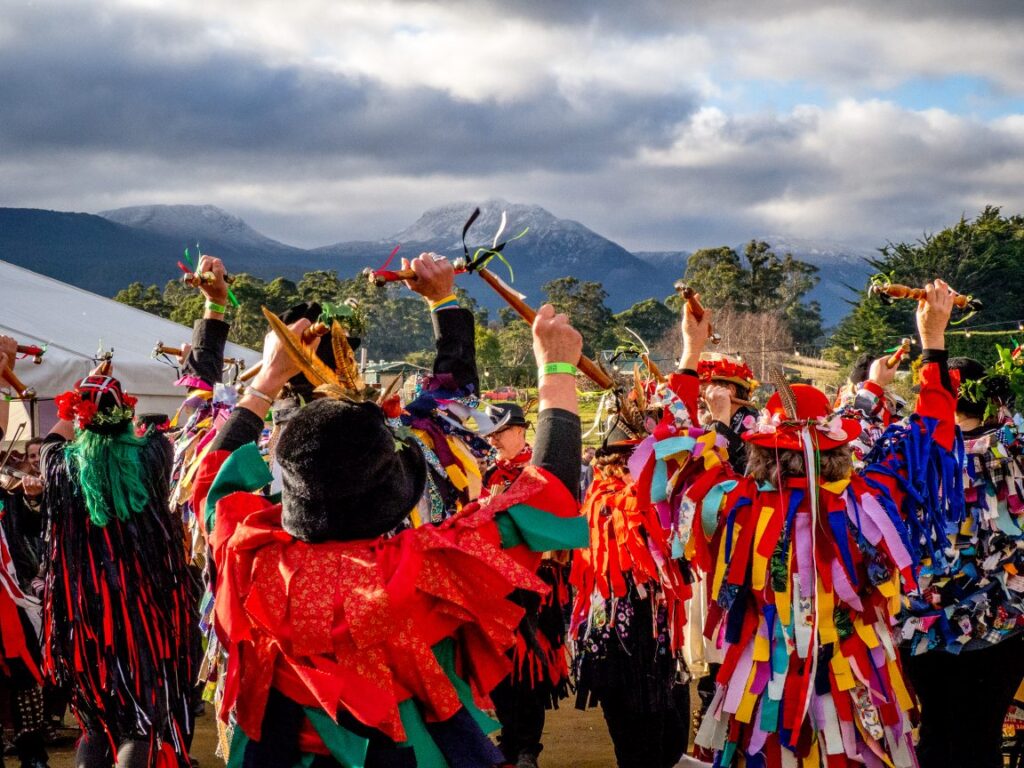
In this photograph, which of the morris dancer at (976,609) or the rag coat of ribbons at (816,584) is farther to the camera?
the morris dancer at (976,609)

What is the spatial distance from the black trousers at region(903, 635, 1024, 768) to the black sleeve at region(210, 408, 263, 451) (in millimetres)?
3432

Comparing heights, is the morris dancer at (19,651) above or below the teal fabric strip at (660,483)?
below

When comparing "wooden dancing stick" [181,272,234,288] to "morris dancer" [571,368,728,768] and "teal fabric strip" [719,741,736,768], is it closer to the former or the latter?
"morris dancer" [571,368,728,768]

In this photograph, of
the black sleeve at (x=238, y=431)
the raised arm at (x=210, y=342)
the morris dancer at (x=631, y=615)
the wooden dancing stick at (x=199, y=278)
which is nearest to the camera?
the black sleeve at (x=238, y=431)

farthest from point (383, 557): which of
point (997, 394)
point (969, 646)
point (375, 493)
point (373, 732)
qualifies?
point (997, 394)

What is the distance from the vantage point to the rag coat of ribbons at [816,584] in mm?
3943

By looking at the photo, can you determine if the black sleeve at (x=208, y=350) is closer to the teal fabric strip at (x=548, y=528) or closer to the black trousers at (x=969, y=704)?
the teal fabric strip at (x=548, y=528)

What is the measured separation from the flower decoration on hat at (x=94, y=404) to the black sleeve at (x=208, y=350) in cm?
43

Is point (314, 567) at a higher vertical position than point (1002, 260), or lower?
lower

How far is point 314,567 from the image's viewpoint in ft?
7.43

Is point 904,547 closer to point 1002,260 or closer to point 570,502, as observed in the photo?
point 570,502

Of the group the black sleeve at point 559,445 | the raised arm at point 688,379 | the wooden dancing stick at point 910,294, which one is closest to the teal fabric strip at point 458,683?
the black sleeve at point 559,445

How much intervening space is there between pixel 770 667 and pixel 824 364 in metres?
38.2

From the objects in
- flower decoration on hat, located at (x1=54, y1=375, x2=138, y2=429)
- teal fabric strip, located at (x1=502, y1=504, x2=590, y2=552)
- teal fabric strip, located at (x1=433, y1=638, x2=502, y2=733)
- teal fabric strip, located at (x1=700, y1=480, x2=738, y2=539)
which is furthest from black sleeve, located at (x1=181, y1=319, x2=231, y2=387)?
teal fabric strip, located at (x1=502, y1=504, x2=590, y2=552)
